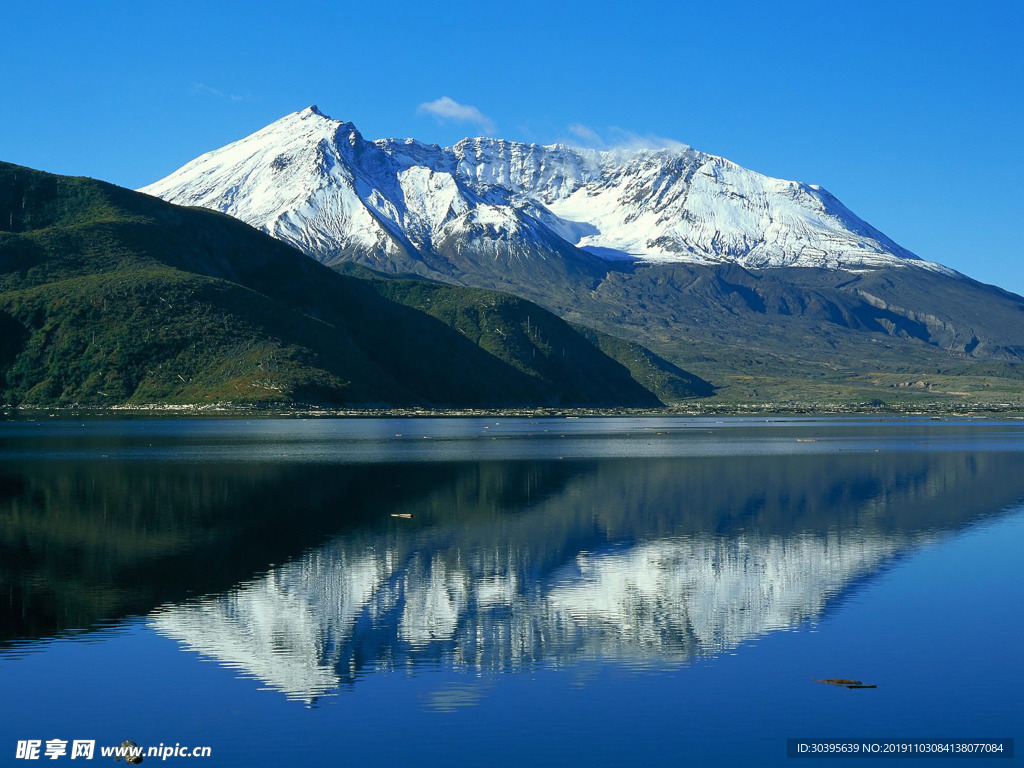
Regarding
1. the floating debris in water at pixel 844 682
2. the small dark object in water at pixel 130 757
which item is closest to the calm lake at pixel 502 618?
the small dark object in water at pixel 130 757

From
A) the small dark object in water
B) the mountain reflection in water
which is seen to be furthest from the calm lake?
the small dark object in water

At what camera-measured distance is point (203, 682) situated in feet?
94.8

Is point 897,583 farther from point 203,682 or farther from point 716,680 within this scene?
point 203,682

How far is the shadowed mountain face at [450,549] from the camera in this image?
34000 mm

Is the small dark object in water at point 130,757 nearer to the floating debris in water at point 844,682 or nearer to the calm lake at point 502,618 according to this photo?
the calm lake at point 502,618

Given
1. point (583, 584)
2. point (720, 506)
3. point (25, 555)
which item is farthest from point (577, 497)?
point (25, 555)

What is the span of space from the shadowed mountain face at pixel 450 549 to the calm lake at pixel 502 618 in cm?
19

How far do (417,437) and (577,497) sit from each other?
267ft

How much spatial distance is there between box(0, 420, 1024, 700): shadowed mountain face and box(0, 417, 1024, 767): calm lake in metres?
0.19

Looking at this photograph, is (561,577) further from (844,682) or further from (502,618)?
(844,682)

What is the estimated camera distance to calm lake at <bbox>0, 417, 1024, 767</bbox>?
25500 millimetres

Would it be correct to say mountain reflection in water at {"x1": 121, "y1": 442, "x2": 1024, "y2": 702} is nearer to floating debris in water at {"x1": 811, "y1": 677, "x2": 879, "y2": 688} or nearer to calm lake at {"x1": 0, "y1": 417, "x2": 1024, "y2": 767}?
calm lake at {"x1": 0, "y1": 417, "x2": 1024, "y2": 767}

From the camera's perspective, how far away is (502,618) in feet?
120

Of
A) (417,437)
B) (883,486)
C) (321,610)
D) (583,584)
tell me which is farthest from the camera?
(417,437)
